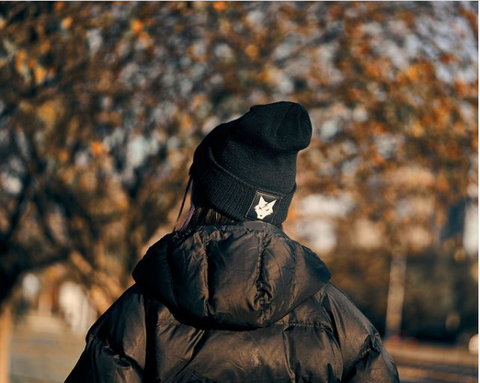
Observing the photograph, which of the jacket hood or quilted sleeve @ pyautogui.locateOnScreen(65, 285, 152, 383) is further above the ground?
the jacket hood

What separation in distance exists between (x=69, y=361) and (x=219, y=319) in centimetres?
2659

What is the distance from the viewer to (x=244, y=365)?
243cm

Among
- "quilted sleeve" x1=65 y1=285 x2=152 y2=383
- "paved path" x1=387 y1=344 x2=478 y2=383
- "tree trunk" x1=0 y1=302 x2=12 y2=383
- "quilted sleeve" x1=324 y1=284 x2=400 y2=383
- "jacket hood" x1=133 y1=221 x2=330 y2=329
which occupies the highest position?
"jacket hood" x1=133 y1=221 x2=330 y2=329

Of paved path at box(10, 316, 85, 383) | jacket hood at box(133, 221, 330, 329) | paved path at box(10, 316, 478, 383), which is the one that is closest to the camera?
jacket hood at box(133, 221, 330, 329)

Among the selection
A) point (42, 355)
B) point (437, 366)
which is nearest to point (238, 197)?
point (42, 355)

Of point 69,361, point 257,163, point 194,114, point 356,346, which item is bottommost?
point 69,361

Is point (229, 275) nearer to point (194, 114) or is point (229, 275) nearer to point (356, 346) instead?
point (356, 346)

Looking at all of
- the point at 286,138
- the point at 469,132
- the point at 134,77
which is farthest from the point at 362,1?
the point at 286,138

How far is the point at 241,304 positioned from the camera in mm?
2350

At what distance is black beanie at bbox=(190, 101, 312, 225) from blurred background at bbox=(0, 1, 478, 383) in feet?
16.9

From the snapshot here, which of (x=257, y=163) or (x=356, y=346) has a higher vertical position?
(x=257, y=163)

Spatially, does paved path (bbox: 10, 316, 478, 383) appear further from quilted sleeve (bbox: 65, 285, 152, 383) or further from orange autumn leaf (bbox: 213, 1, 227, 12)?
quilted sleeve (bbox: 65, 285, 152, 383)

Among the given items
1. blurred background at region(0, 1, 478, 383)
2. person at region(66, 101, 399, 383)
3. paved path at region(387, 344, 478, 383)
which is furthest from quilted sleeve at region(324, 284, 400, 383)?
paved path at region(387, 344, 478, 383)

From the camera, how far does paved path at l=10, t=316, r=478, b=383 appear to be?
2420 cm
